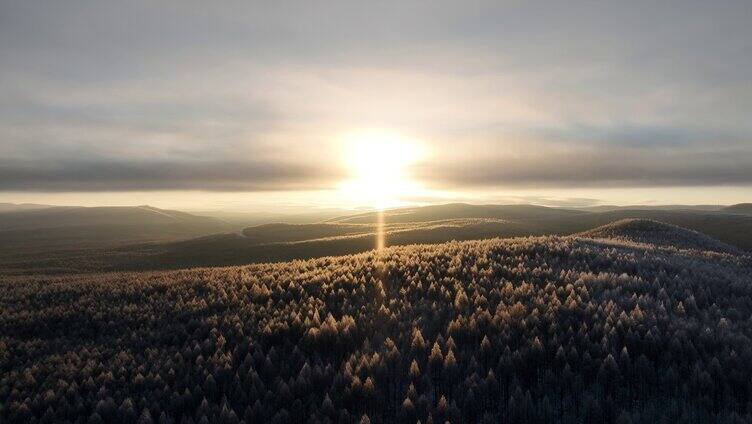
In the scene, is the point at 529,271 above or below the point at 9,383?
above

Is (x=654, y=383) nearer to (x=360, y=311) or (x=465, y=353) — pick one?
(x=465, y=353)

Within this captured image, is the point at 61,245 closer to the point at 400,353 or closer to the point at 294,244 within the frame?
the point at 294,244

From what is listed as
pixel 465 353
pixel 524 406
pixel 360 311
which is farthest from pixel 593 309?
pixel 360 311

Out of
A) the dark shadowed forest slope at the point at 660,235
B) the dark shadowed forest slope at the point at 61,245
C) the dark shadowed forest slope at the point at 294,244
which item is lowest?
the dark shadowed forest slope at the point at 61,245

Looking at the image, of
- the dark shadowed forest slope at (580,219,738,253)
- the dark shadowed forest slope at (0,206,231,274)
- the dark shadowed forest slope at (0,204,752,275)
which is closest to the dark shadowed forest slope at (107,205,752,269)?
the dark shadowed forest slope at (0,204,752,275)

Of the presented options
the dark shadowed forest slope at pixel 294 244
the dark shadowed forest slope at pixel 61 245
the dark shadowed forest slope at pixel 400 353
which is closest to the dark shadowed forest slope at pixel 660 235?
the dark shadowed forest slope at pixel 400 353

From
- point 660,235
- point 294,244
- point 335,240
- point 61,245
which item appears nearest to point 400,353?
point 660,235

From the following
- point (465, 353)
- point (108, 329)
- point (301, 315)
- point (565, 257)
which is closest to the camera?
point (465, 353)

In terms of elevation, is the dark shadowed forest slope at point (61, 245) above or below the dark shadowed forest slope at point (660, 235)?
below

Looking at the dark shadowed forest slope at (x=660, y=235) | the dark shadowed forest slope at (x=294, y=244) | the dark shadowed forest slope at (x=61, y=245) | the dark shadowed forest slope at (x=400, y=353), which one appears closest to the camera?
the dark shadowed forest slope at (x=400, y=353)

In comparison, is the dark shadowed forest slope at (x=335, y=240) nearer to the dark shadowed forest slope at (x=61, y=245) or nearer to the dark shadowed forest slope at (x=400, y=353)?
the dark shadowed forest slope at (x=61, y=245)
